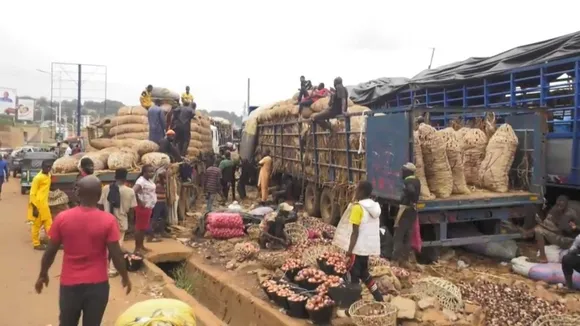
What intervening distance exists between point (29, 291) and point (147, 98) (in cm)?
721

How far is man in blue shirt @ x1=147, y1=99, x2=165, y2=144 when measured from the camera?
34.2 feet

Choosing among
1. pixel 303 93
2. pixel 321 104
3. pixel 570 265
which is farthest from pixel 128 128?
pixel 570 265

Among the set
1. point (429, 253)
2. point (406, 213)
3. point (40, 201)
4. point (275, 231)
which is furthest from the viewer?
point (275, 231)

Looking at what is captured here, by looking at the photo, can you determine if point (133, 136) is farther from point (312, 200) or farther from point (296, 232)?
point (296, 232)

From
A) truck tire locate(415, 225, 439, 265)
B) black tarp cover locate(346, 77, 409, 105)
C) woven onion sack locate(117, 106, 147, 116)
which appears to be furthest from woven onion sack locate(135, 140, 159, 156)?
black tarp cover locate(346, 77, 409, 105)

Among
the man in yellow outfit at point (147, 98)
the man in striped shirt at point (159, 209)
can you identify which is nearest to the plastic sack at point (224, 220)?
the man in striped shirt at point (159, 209)

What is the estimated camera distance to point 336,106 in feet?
30.3

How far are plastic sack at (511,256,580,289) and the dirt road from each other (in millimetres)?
4653

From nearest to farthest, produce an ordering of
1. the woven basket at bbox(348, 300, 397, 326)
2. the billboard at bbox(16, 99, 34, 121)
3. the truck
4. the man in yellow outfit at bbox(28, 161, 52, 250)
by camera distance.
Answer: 1. the woven basket at bbox(348, 300, 397, 326)
2. the man in yellow outfit at bbox(28, 161, 52, 250)
3. the truck
4. the billboard at bbox(16, 99, 34, 121)

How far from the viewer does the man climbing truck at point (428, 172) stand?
22.4 feet

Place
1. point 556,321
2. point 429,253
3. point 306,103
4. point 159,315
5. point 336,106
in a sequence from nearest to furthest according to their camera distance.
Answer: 1. point 159,315
2. point 556,321
3. point 429,253
4. point 336,106
5. point 306,103

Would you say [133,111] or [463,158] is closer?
[463,158]

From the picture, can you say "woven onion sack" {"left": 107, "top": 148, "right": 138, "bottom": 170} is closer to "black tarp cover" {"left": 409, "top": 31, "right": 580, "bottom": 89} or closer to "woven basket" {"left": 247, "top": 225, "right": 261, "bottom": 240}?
"woven basket" {"left": 247, "top": 225, "right": 261, "bottom": 240}

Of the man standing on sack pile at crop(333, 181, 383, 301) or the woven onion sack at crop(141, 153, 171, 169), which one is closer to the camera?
the man standing on sack pile at crop(333, 181, 383, 301)
